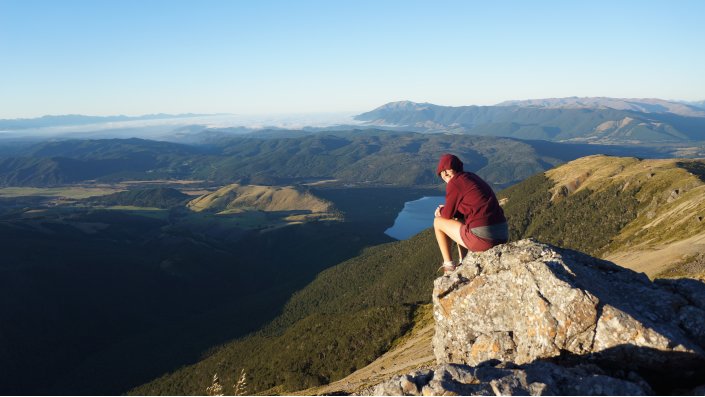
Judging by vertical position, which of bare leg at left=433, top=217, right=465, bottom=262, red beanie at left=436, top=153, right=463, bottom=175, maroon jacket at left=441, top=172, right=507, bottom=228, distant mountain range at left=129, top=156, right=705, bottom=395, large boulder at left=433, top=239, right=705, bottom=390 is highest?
red beanie at left=436, top=153, right=463, bottom=175

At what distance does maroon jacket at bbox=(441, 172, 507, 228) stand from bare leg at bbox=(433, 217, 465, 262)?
2.40 feet

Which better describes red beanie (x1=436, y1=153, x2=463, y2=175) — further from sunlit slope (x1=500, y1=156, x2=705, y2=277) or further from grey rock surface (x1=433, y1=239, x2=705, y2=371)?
sunlit slope (x1=500, y1=156, x2=705, y2=277)

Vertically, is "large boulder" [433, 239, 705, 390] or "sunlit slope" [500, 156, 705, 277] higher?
"large boulder" [433, 239, 705, 390]

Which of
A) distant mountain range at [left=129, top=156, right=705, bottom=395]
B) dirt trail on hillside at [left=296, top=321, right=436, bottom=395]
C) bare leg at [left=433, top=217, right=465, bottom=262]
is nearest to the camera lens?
bare leg at [left=433, top=217, right=465, bottom=262]

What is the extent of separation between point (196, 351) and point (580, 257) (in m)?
184

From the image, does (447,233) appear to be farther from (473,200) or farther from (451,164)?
(451,164)

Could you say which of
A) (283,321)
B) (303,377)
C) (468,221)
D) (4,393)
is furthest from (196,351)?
(468,221)

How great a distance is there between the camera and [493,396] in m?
14.4

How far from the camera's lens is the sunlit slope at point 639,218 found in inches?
3514

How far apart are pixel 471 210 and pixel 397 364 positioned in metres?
50.5

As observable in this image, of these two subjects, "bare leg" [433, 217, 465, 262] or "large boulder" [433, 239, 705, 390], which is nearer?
"large boulder" [433, 239, 705, 390]

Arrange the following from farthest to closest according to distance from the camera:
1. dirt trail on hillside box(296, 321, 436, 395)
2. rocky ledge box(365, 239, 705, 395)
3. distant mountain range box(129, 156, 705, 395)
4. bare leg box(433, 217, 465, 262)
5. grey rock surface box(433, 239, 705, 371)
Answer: distant mountain range box(129, 156, 705, 395) < dirt trail on hillside box(296, 321, 436, 395) < bare leg box(433, 217, 465, 262) < grey rock surface box(433, 239, 705, 371) < rocky ledge box(365, 239, 705, 395)

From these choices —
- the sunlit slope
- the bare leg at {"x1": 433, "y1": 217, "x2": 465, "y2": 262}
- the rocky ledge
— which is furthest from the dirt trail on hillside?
the sunlit slope

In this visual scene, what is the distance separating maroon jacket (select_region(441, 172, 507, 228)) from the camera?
→ 2108 centimetres
